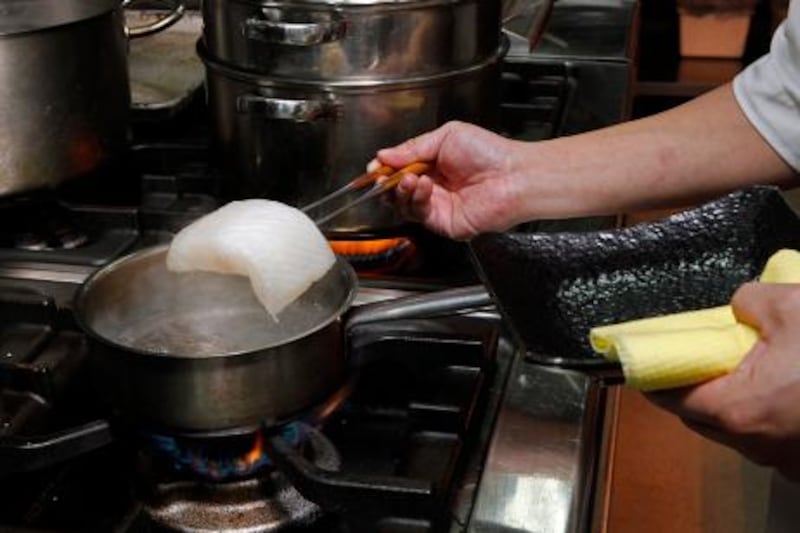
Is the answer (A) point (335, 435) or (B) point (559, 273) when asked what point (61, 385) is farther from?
(B) point (559, 273)

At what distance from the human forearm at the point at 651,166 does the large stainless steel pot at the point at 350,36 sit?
12 centimetres

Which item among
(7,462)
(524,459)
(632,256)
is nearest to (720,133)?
(632,256)

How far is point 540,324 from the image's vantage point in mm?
771

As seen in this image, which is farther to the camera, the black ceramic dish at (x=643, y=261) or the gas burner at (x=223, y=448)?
the black ceramic dish at (x=643, y=261)

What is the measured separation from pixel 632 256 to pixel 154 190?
505 millimetres

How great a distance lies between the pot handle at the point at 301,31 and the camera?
34.0 inches

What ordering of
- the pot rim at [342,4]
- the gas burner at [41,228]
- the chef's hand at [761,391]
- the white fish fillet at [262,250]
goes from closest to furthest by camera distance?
1. the chef's hand at [761,391]
2. the white fish fillet at [262,250]
3. the pot rim at [342,4]
4. the gas burner at [41,228]

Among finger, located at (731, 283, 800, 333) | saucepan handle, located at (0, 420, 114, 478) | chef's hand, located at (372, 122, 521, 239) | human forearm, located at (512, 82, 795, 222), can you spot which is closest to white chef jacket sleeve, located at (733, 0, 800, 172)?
human forearm, located at (512, 82, 795, 222)

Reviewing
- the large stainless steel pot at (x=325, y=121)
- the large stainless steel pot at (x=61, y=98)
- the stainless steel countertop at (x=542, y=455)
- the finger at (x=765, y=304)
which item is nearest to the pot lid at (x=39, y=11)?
the large stainless steel pot at (x=61, y=98)

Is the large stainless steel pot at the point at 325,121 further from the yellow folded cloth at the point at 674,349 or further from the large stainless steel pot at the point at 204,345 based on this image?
the yellow folded cloth at the point at 674,349

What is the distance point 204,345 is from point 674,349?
343mm

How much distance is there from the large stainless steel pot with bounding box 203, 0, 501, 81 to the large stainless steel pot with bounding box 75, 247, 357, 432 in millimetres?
208

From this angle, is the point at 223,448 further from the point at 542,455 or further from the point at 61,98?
the point at 61,98

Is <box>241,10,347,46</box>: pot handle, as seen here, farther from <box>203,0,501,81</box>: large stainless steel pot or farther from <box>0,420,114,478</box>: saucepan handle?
<box>0,420,114,478</box>: saucepan handle
